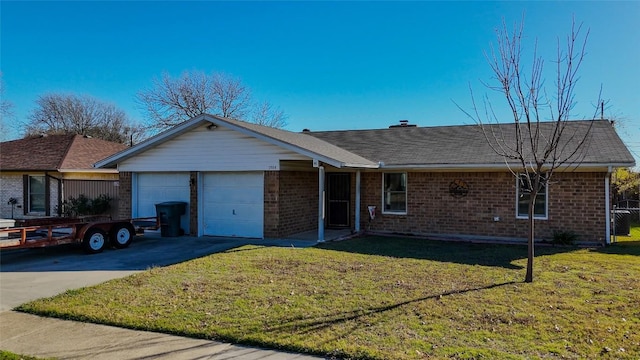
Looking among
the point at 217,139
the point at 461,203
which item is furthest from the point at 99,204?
the point at 461,203

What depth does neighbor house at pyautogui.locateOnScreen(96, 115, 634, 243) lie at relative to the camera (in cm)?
1269

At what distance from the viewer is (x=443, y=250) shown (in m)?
11.5

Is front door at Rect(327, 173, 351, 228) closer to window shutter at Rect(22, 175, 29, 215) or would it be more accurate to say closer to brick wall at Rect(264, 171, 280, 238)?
brick wall at Rect(264, 171, 280, 238)

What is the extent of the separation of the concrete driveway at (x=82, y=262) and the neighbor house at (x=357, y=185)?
47.4 inches

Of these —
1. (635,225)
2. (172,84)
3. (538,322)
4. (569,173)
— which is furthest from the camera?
(172,84)

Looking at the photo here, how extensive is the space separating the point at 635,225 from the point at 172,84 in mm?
32472

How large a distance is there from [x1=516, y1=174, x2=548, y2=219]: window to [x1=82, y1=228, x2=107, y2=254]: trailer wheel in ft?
38.1

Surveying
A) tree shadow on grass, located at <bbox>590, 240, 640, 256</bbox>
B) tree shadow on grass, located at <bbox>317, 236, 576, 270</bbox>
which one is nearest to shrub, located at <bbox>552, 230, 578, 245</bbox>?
tree shadow on grass, located at <bbox>317, 236, 576, 270</bbox>

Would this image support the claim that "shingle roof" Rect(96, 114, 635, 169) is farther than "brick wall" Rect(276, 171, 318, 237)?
No

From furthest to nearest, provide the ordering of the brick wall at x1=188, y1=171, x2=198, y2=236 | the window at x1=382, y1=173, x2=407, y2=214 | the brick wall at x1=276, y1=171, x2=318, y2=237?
the window at x1=382, y1=173, x2=407, y2=214, the brick wall at x1=188, y1=171, x2=198, y2=236, the brick wall at x1=276, y1=171, x2=318, y2=237

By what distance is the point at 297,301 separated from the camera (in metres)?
6.48

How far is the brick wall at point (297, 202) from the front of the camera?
13562 millimetres

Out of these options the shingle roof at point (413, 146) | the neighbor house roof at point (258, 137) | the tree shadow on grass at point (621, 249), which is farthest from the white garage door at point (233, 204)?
the tree shadow on grass at point (621, 249)

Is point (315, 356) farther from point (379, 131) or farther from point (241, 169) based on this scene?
point (379, 131)
